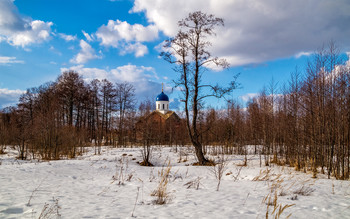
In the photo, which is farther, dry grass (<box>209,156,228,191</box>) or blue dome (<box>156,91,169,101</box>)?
blue dome (<box>156,91,169,101</box>)

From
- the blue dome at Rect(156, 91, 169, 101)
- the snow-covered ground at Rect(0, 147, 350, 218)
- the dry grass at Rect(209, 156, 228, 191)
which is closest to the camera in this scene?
the snow-covered ground at Rect(0, 147, 350, 218)

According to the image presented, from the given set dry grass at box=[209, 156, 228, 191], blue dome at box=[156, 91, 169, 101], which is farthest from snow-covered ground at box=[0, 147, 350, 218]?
blue dome at box=[156, 91, 169, 101]

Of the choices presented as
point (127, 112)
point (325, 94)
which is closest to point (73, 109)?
point (127, 112)

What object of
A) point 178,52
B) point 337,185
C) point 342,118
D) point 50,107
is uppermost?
point 178,52

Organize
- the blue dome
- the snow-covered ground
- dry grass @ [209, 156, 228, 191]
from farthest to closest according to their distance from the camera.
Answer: the blue dome
dry grass @ [209, 156, 228, 191]
the snow-covered ground

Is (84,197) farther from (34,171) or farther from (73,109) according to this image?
(73,109)

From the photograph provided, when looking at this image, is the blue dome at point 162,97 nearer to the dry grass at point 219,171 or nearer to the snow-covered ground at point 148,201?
the dry grass at point 219,171

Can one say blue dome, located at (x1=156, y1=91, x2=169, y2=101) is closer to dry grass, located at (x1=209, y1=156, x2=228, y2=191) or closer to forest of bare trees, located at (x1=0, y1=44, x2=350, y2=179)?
forest of bare trees, located at (x1=0, y1=44, x2=350, y2=179)

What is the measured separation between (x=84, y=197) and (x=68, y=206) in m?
0.76

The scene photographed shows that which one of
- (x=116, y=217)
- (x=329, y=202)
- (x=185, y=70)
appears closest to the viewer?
(x=116, y=217)

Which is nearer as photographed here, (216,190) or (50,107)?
(216,190)

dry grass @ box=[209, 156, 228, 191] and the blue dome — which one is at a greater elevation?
the blue dome

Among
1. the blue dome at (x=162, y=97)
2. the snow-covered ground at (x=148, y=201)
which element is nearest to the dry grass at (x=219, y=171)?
the snow-covered ground at (x=148, y=201)

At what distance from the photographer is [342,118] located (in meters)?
7.46
